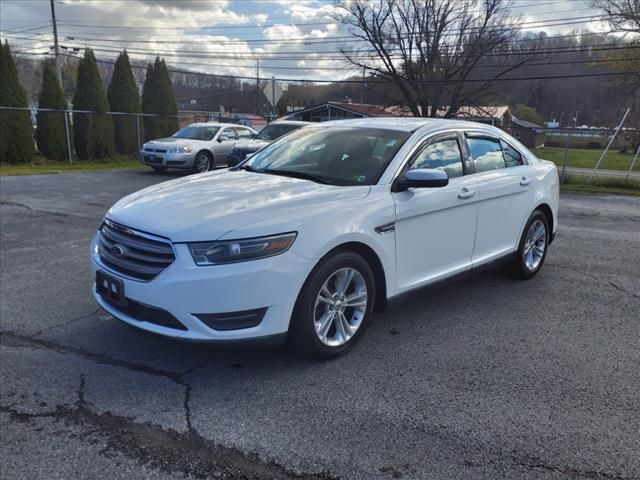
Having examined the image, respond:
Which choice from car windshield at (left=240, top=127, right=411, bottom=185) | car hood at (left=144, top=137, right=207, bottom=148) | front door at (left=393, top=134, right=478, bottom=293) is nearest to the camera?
front door at (left=393, top=134, right=478, bottom=293)

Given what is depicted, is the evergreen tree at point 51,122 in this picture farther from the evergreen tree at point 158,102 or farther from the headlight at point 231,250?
the headlight at point 231,250

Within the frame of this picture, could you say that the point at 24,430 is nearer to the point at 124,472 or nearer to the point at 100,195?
the point at 124,472

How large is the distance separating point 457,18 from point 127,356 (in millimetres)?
42246

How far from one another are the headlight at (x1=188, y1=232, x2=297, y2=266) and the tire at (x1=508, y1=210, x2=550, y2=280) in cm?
324

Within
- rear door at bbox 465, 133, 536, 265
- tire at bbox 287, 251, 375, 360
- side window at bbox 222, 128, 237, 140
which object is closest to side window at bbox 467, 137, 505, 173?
rear door at bbox 465, 133, 536, 265

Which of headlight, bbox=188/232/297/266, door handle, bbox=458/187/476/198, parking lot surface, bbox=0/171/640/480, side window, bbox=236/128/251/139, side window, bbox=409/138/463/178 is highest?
side window, bbox=409/138/463/178

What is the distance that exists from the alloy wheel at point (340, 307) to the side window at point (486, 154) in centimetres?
187

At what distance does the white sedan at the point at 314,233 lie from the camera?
3086 mm

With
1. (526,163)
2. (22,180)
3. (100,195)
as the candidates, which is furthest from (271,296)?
(22,180)

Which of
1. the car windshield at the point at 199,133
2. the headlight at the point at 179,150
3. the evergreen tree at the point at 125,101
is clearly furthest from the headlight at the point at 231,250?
the evergreen tree at the point at 125,101

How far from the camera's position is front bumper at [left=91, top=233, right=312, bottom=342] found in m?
3.03

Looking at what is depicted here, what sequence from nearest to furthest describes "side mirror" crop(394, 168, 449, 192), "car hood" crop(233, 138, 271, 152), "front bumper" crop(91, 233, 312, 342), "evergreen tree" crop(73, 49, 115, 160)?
"front bumper" crop(91, 233, 312, 342) → "side mirror" crop(394, 168, 449, 192) → "car hood" crop(233, 138, 271, 152) → "evergreen tree" crop(73, 49, 115, 160)

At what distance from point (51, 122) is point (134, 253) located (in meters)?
18.8

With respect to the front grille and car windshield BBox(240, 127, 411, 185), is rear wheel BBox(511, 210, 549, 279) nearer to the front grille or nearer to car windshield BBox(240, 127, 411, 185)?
car windshield BBox(240, 127, 411, 185)
